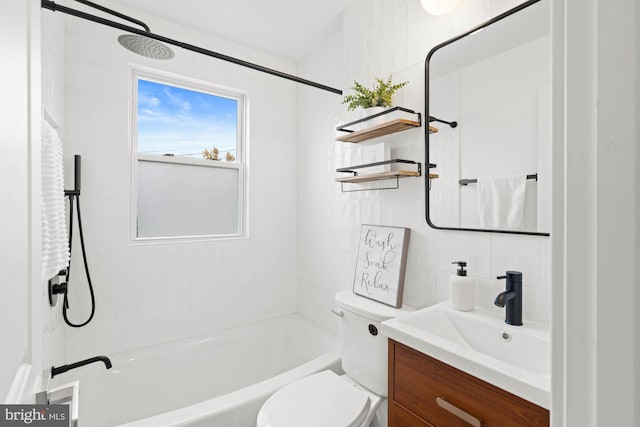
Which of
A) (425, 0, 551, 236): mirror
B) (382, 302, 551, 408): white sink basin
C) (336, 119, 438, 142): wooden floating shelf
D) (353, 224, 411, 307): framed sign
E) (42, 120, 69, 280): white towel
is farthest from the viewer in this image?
(353, 224, 411, 307): framed sign

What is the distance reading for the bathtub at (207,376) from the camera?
1.41 m

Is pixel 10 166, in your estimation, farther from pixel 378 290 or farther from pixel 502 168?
pixel 378 290

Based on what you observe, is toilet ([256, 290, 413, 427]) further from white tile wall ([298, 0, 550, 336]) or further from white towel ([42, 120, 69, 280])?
white towel ([42, 120, 69, 280])

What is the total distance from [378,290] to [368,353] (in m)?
0.35

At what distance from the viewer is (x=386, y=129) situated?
5.39 feet

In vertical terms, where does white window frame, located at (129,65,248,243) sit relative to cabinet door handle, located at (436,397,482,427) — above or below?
above

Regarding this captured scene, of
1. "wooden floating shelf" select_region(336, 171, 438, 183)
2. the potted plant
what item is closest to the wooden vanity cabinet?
"wooden floating shelf" select_region(336, 171, 438, 183)

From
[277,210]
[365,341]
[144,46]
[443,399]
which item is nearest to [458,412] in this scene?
[443,399]

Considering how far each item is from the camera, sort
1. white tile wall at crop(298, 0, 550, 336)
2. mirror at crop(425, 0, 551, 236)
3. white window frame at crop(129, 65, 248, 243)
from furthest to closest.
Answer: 1. white window frame at crop(129, 65, 248, 243)
2. white tile wall at crop(298, 0, 550, 336)
3. mirror at crop(425, 0, 551, 236)

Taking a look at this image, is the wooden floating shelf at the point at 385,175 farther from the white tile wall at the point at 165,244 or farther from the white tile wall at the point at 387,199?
the white tile wall at the point at 165,244

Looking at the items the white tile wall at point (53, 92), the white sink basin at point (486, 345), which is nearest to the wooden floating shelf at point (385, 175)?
the white sink basin at point (486, 345)

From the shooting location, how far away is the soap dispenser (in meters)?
1.32

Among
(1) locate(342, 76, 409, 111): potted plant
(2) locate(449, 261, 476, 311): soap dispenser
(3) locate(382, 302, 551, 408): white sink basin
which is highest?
(1) locate(342, 76, 409, 111): potted plant

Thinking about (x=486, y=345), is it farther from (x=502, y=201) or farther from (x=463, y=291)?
(x=502, y=201)
